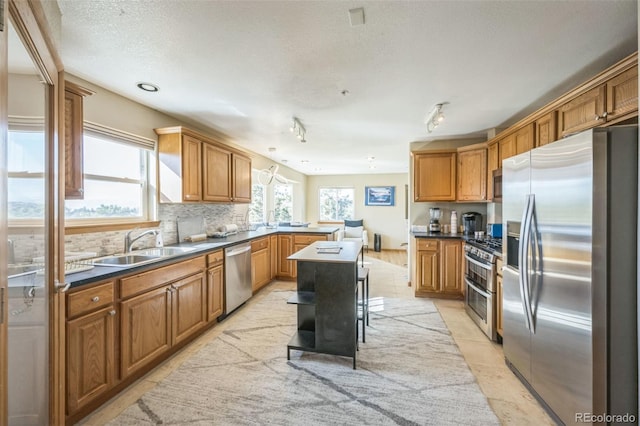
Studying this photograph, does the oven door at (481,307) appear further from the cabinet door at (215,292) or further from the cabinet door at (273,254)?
the cabinet door at (273,254)

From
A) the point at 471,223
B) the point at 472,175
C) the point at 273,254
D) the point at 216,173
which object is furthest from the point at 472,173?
the point at 216,173

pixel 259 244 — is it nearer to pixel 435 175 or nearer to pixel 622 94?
pixel 435 175

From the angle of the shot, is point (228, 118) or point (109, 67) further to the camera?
point (228, 118)

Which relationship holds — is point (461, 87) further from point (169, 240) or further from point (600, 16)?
point (169, 240)

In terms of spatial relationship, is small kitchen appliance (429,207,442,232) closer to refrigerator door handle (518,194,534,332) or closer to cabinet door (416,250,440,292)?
cabinet door (416,250,440,292)

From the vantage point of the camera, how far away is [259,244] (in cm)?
442

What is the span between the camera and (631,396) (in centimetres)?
146

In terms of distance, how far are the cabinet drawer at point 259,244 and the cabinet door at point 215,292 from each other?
0.92 m

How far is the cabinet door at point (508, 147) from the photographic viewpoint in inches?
127

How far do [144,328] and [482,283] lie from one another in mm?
3316

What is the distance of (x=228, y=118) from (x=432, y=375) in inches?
138

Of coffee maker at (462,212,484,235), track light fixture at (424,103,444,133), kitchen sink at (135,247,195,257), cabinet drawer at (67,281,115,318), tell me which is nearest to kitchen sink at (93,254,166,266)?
kitchen sink at (135,247,195,257)

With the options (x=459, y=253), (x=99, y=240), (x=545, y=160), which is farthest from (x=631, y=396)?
(x=99, y=240)

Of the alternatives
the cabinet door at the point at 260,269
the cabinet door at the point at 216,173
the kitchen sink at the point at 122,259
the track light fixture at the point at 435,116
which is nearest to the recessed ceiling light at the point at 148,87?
the cabinet door at the point at 216,173
